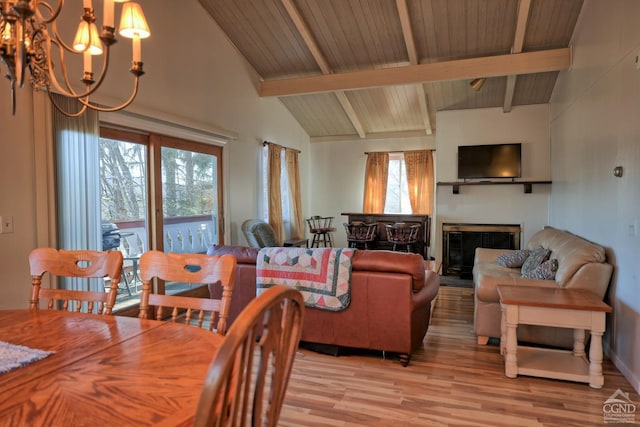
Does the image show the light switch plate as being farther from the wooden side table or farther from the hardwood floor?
the wooden side table

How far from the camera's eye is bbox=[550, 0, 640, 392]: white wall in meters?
2.80

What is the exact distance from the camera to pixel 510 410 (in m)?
2.36

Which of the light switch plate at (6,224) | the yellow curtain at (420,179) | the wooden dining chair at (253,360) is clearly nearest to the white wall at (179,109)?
the light switch plate at (6,224)

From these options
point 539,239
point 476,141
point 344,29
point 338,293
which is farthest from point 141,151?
point 476,141

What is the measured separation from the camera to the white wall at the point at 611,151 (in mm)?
2799

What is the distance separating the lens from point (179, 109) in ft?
15.2

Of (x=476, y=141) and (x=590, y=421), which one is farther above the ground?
(x=476, y=141)

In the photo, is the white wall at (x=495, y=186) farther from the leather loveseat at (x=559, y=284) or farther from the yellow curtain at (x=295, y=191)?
the leather loveseat at (x=559, y=284)

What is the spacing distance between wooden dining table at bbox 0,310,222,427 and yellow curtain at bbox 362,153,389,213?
7.07 meters

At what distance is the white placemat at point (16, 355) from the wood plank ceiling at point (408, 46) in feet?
15.2

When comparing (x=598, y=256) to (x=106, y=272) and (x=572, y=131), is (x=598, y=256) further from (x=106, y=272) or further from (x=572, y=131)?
(x=106, y=272)

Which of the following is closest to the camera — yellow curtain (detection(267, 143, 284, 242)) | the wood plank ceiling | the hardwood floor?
the hardwood floor

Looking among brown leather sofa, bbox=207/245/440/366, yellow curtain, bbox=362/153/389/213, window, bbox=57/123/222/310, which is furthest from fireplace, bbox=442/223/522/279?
window, bbox=57/123/222/310

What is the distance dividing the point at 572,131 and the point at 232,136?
4456 mm
